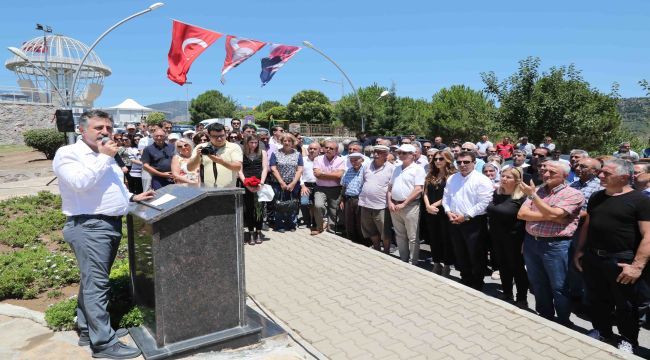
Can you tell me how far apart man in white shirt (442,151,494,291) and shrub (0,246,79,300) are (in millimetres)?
4682

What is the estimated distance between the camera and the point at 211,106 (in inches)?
3068

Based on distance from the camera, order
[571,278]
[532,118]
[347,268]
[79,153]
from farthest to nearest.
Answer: [532,118], [347,268], [571,278], [79,153]

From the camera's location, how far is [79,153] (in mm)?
3244

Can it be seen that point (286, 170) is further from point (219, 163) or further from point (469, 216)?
point (469, 216)

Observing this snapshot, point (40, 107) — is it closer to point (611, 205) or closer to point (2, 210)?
point (2, 210)

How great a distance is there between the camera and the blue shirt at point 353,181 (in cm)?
707

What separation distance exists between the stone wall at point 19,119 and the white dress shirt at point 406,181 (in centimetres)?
3590

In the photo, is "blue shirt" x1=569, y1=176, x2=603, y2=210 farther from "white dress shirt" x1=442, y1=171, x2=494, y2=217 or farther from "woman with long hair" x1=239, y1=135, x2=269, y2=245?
"woman with long hair" x1=239, y1=135, x2=269, y2=245

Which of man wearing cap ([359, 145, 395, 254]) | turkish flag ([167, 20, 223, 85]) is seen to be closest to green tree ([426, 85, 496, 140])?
turkish flag ([167, 20, 223, 85])

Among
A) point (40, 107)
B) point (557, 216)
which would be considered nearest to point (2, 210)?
point (557, 216)

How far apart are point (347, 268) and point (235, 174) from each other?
82.5 inches

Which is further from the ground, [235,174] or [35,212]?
[235,174]

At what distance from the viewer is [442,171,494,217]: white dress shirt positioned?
17.1ft

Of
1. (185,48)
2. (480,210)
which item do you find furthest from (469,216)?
(185,48)
